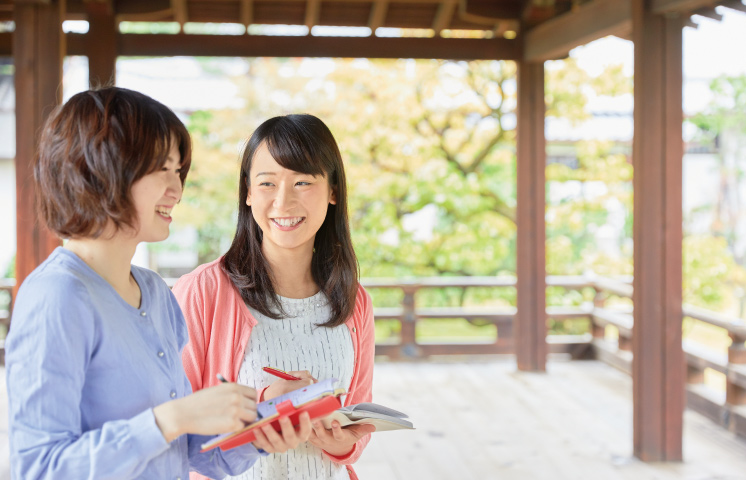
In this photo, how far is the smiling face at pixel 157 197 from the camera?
968 mm

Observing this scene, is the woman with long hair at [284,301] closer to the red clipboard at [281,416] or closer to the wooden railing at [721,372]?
the red clipboard at [281,416]

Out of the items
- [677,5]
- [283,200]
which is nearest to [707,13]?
[677,5]

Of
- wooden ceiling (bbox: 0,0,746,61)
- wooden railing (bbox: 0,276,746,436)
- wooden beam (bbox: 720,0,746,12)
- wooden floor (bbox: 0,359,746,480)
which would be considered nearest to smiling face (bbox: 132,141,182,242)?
wooden floor (bbox: 0,359,746,480)

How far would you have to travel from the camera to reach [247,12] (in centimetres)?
505

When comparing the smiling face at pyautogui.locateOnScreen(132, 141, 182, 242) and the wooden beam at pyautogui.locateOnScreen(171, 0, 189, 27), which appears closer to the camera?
the smiling face at pyautogui.locateOnScreen(132, 141, 182, 242)

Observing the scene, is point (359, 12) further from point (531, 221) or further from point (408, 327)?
point (408, 327)

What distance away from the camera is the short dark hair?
36.1 inches

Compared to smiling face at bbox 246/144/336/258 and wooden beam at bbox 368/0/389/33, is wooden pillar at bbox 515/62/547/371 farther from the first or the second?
smiling face at bbox 246/144/336/258

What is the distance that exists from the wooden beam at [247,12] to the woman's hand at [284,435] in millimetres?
4334

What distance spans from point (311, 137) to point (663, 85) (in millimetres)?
2622

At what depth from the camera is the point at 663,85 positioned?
358 centimetres

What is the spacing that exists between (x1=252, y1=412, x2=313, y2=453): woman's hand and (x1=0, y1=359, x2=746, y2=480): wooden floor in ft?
7.04

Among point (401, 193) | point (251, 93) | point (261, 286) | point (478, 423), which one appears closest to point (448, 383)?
point (478, 423)

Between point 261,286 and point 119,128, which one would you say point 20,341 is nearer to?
point 119,128
